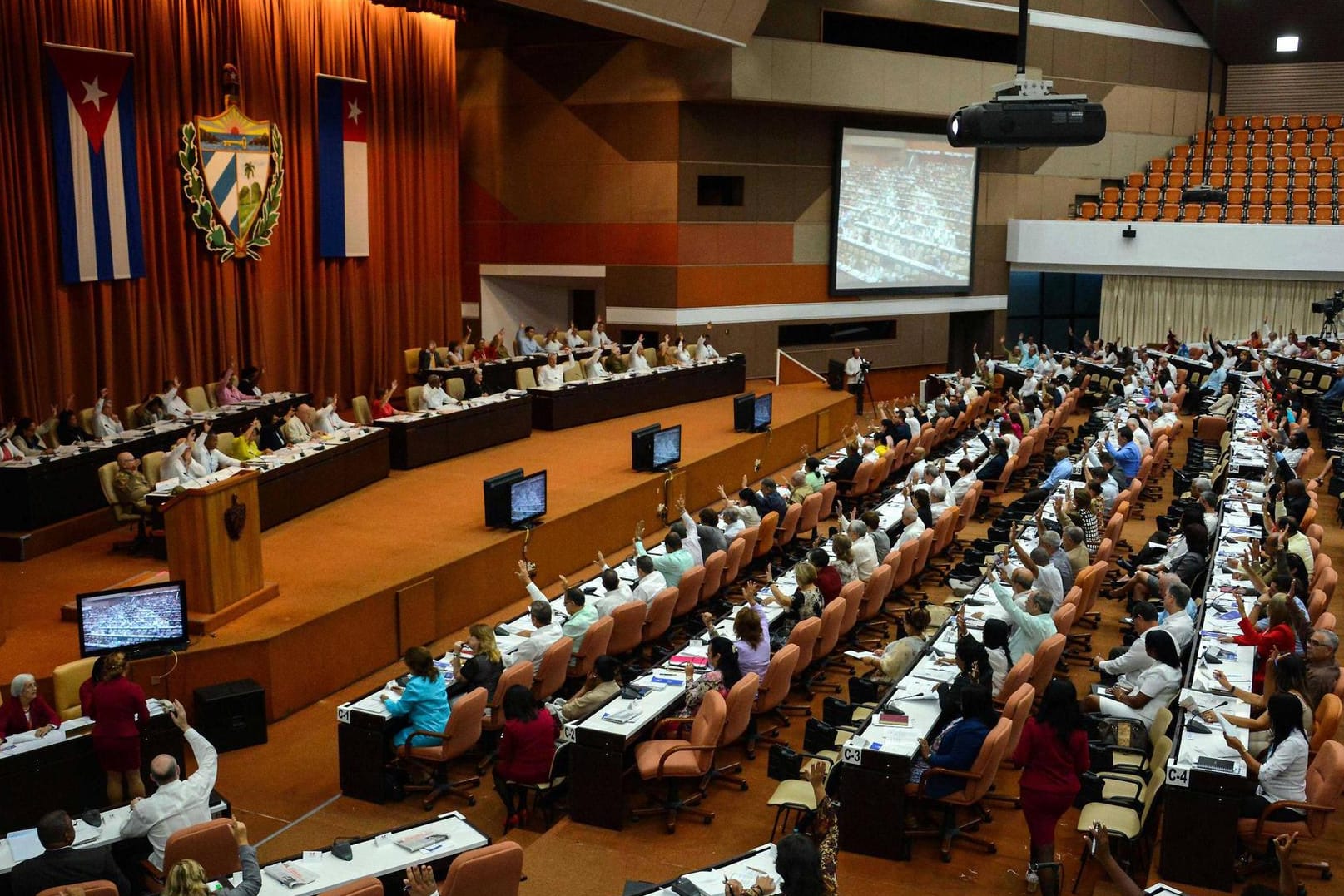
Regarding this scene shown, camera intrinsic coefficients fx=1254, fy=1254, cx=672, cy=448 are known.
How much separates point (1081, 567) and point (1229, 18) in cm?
2140

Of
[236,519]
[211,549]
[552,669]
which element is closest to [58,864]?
[552,669]

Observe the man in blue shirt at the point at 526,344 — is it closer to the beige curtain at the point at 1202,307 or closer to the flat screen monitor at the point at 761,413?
the flat screen monitor at the point at 761,413

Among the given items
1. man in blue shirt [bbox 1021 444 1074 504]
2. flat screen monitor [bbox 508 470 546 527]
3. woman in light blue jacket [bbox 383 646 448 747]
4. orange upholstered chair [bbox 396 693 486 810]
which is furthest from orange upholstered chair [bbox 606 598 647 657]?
man in blue shirt [bbox 1021 444 1074 504]

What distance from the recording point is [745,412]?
18.2 meters

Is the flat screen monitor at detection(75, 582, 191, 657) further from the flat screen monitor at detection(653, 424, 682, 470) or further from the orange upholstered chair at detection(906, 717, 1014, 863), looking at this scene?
the flat screen monitor at detection(653, 424, 682, 470)

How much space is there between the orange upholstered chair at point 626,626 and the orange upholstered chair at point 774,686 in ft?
4.72

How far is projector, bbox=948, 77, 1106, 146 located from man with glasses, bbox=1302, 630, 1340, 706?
18.4 ft

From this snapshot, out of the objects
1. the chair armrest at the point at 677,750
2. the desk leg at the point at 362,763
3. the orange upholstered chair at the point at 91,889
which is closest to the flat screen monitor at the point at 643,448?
the desk leg at the point at 362,763

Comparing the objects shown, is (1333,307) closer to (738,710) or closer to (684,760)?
(738,710)

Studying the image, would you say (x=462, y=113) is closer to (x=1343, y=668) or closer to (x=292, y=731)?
(x=292, y=731)

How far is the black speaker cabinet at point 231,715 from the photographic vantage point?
916 cm

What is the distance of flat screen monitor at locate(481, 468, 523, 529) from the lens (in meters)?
12.5

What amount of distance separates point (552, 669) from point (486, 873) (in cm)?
345

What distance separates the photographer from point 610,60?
74.2 feet
